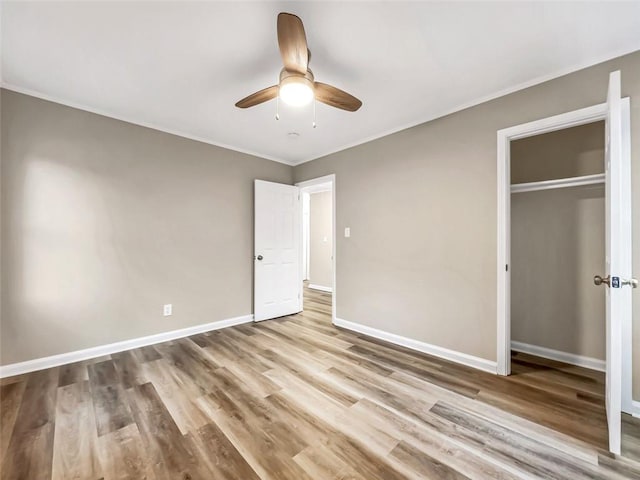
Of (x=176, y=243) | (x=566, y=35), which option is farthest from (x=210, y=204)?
(x=566, y=35)

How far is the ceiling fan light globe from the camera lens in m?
1.62

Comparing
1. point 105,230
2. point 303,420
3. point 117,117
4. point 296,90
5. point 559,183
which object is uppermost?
point 117,117

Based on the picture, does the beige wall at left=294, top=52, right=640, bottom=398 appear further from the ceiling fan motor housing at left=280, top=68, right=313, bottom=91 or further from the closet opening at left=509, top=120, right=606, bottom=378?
the ceiling fan motor housing at left=280, top=68, right=313, bottom=91

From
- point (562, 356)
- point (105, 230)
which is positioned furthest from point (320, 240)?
point (562, 356)

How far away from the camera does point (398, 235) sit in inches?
121

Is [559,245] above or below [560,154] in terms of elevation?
below

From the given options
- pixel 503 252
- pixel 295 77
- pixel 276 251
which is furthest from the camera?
pixel 276 251

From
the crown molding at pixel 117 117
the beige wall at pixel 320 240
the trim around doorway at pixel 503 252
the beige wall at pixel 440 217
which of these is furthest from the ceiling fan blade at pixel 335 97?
the beige wall at pixel 320 240

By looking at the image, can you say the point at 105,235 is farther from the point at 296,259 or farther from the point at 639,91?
the point at 639,91

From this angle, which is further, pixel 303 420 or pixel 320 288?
pixel 320 288

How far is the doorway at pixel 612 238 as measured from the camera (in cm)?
140

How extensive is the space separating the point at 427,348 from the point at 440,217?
1.39 m

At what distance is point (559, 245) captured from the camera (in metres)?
2.61

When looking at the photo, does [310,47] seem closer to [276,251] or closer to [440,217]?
[440,217]
